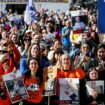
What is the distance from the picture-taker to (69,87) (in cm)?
875

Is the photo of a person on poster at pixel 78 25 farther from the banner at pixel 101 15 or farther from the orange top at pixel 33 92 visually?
the banner at pixel 101 15

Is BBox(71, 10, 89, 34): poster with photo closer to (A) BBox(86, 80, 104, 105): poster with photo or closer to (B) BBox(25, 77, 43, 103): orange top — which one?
(B) BBox(25, 77, 43, 103): orange top

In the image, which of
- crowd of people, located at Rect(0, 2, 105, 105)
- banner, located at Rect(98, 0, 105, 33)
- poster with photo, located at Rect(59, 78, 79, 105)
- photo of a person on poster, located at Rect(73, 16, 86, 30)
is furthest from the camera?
photo of a person on poster, located at Rect(73, 16, 86, 30)

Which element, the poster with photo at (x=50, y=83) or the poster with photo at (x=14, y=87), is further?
the poster with photo at (x=50, y=83)

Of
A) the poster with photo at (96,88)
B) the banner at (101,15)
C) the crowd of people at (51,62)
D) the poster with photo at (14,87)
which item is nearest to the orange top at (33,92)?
the crowd of people at (51,62)

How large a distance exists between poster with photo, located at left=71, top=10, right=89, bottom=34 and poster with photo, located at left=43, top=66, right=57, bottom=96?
545 centimetres

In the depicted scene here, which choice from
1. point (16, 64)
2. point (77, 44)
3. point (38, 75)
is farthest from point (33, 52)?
point (77, 44)

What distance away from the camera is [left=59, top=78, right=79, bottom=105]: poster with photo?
28.5ft

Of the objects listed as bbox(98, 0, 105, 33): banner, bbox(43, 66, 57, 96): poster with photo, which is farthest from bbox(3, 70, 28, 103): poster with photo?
bbox(98, 0, 105, 33): banner

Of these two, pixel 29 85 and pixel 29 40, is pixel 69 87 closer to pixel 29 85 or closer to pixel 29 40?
pixel 29 85

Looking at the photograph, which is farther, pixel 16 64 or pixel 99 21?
pixel 16 64

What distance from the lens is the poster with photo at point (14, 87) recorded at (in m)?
8.70

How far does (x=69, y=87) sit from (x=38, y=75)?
690 millimetres

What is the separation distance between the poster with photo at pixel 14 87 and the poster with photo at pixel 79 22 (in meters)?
5.92
